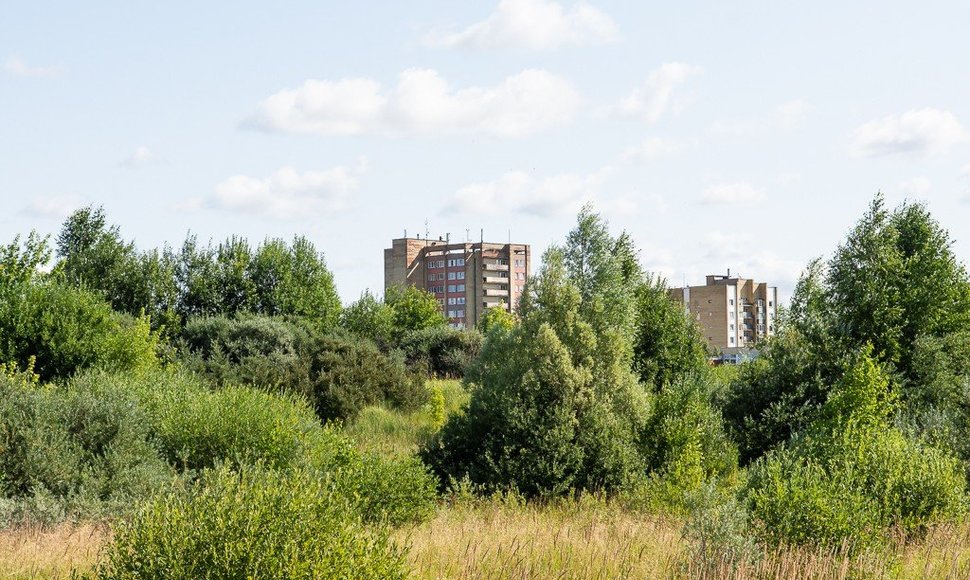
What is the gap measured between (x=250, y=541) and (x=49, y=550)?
15.1 feet

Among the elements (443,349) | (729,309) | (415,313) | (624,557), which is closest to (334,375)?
(443,349)

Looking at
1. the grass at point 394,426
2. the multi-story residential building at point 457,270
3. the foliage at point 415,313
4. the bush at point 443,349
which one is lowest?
the grass at point 394,426

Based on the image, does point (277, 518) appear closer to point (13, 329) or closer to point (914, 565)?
point (914, 565)

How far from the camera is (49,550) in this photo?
10.2 meters

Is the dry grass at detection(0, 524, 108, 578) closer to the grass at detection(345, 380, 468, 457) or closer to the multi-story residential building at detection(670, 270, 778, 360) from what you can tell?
the grass at detection(345, 380, 468, 457)

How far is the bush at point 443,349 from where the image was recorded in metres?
45.4

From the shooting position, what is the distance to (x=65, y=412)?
16406mm

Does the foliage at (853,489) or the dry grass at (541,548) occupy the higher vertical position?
the foliage at (853,489)

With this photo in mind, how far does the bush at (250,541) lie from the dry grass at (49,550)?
1155 millimetres

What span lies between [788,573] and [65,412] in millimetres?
11934

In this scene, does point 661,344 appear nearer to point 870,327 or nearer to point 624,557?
point 870,327

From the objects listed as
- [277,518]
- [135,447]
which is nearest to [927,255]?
[135,447]

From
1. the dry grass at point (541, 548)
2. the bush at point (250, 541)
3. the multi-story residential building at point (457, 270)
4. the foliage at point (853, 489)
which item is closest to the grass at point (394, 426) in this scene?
the dry grass at point (541, 548)

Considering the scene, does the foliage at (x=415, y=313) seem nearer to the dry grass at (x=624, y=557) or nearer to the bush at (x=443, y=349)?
the bush at (x=443, y=349)
